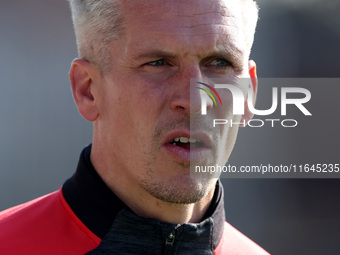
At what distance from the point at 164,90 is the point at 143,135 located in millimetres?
151

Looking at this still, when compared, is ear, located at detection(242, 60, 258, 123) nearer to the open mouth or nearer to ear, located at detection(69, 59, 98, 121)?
the open mouth

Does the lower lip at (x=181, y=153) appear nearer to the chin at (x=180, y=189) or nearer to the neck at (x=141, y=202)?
the chin at (x=180, y=189)

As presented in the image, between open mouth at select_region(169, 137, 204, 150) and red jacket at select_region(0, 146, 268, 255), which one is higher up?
open mouth at select_region(169, 137, 204, 150)

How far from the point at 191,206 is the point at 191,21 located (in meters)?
0.59

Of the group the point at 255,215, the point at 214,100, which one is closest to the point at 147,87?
the point at 214,100

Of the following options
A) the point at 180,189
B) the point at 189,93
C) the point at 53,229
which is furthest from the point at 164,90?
the point at 53,229

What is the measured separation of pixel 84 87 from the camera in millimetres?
1895

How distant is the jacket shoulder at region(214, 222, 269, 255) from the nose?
0.53 metres

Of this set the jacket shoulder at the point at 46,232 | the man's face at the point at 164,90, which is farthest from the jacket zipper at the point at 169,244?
the jacket shoulder at the point at 46,232

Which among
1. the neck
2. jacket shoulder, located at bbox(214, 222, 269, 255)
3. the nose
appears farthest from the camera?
jacket shoulder, located at bbox(214, 222, 269, 255)

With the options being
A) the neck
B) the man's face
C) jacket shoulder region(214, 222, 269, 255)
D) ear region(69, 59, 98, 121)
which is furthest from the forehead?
jacket shoulder region(214, 222, 269, 255)

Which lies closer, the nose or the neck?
the nose

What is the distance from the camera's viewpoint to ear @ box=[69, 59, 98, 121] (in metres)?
1.87

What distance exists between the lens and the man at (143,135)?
1712 mm
